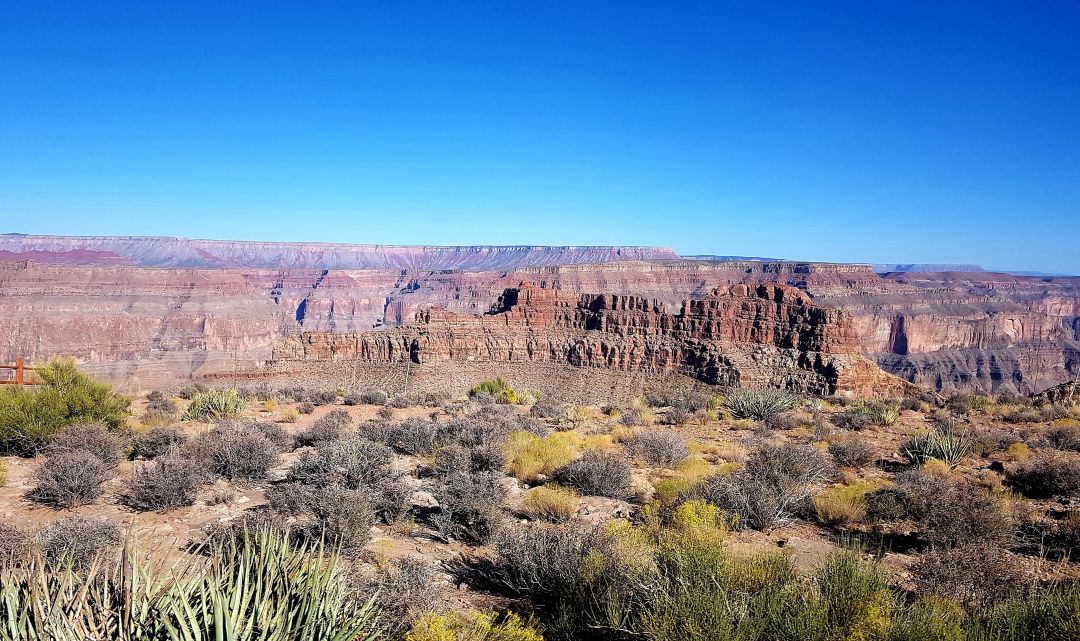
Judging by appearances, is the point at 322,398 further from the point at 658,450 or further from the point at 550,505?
the point at 550,505

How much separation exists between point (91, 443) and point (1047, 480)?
47.0 feet

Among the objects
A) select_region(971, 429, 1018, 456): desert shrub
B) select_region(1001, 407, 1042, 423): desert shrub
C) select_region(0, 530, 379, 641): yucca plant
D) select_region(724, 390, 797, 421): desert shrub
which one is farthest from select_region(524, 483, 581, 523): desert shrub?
select_region(1001, 407, 1042, 423): desert shrub

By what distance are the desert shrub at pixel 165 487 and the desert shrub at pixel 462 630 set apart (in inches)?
186

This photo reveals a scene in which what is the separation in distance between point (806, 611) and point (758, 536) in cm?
318

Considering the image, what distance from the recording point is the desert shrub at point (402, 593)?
13.2ft

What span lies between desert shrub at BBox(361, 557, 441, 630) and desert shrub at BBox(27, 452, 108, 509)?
4825 millimetres

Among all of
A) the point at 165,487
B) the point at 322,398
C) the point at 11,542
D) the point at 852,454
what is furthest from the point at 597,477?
the point at 322,398

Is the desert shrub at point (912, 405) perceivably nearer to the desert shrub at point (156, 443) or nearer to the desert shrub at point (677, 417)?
the desert shrub at point (677, 417)

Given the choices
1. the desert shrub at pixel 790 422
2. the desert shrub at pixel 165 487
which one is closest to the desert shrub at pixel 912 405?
the desert shrub at pixel 790 422

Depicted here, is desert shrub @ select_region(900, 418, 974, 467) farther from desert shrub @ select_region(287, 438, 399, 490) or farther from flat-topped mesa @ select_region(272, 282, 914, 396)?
flat-topped mesa @ select_region(272, 282, 914, 396)

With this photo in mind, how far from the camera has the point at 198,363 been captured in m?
85.4

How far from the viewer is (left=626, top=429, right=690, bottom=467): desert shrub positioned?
391 inches

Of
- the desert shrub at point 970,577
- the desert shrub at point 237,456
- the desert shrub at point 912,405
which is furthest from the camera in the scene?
the desert shrub at point 912,405

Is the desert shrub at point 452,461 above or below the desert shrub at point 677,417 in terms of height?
above
